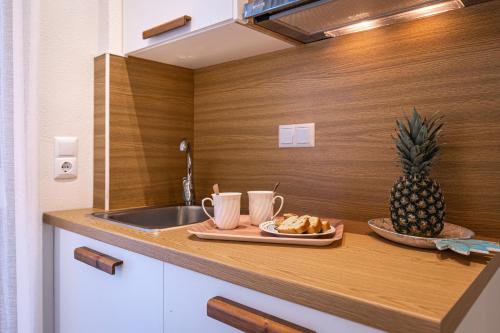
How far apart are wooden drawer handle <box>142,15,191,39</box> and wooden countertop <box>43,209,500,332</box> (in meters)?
0.68

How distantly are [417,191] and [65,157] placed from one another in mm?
1222

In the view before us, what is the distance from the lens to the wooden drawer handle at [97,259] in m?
0.92

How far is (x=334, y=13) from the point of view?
960mm

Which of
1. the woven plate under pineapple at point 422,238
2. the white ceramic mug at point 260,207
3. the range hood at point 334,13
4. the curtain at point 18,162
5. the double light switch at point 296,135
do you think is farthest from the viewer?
the double light switch at point 296,135

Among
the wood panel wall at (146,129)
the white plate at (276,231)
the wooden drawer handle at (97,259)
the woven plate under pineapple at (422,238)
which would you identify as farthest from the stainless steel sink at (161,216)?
the woven plate under pineapple at (422,238)

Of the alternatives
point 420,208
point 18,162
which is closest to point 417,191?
point 420,208

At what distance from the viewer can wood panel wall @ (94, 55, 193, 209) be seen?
54.5 inches

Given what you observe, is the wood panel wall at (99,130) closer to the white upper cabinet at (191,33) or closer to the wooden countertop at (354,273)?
the white upper cabinet at (191,33)

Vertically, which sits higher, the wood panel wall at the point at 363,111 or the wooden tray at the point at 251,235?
the wood panel wall at the point at 363,111

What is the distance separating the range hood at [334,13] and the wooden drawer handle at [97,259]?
2.56ft

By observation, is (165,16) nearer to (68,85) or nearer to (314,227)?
(68,85)

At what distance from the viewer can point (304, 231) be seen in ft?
2.76

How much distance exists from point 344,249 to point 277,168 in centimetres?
60

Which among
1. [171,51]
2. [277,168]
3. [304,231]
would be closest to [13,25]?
[171,51]
